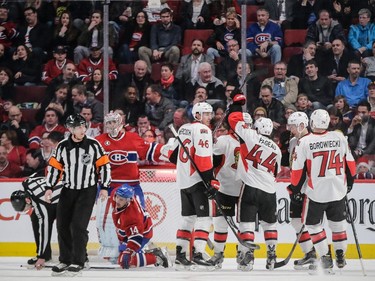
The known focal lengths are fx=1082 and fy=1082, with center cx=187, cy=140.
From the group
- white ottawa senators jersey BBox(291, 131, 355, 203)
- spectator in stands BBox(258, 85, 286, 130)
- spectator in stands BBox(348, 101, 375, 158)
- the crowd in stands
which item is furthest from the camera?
the crowd in stands

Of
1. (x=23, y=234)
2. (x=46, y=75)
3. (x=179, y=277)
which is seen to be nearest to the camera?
(x=179, y=277)

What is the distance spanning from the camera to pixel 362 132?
34.1ft

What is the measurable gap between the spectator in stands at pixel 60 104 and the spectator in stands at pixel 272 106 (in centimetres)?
195

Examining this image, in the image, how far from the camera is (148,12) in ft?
37.2

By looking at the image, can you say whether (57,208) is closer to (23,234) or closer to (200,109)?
(200,109)

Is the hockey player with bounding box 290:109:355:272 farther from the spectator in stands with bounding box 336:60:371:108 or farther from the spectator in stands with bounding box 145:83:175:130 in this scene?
the spectator in stands with bounding box 145:83:175:130

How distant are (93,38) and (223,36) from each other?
52.1 inches

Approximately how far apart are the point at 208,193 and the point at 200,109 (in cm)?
72

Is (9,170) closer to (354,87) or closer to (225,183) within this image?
(225,183)

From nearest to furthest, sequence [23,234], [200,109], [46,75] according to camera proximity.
→ [200,109] → [23,234] → [46,75]

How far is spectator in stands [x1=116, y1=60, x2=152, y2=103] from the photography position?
10930 mm

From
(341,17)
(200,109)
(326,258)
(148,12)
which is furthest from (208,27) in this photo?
(326,258)

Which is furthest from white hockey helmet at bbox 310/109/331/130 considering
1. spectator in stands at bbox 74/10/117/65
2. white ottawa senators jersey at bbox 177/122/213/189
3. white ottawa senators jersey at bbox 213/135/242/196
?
spectator in stands at bbox 74/10/117/65

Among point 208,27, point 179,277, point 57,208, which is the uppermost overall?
point 208,27
